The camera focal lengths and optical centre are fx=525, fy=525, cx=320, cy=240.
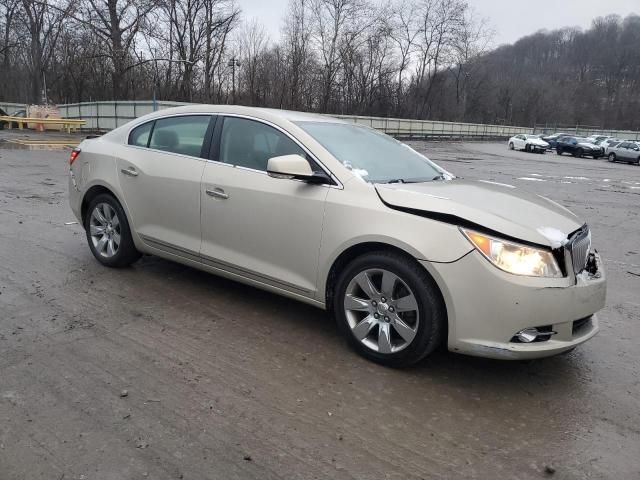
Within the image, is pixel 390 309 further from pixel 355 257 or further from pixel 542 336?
pixel 542 336

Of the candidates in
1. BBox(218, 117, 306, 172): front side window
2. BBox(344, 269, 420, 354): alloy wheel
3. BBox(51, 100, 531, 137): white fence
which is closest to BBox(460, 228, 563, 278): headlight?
BBox(344, 269, 420, 354): alloy wheel

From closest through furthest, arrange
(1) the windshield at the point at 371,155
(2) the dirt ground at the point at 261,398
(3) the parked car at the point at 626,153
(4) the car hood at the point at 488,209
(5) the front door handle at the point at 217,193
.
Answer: (2) the dirt ground at the point at 261,398 → (4) the car hood at the point at 488,209 → (1) the windshield at the point at 371,155 → (5) the front door handle at the point at 217,193 → (3) the parked car at the point at 626,153

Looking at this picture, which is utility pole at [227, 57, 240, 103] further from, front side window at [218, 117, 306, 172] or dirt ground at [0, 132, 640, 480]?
dirt ground at [0, 132, 640, 480]

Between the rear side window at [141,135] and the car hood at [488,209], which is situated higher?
the rear side window at [141,135]

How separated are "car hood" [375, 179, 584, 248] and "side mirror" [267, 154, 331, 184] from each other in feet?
1.40

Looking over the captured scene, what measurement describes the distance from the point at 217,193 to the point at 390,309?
1685 mm

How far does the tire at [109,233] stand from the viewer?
16.3 ft

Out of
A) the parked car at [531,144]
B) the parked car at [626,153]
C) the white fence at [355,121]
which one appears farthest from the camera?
the parked car at [531,144]

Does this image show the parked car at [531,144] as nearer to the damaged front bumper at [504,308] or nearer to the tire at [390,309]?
the damaged front bumper at [504,308]

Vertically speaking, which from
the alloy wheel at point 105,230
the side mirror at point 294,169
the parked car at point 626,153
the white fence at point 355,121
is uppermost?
the white fence at point 355,121

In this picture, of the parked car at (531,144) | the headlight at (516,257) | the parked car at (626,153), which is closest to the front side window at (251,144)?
the headlight at (516,257)

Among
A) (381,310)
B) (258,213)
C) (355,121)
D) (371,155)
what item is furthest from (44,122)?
(381,310)

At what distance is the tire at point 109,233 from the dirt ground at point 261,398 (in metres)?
0.38

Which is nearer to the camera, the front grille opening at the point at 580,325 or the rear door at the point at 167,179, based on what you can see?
the front grille opening at the point at 580,325
